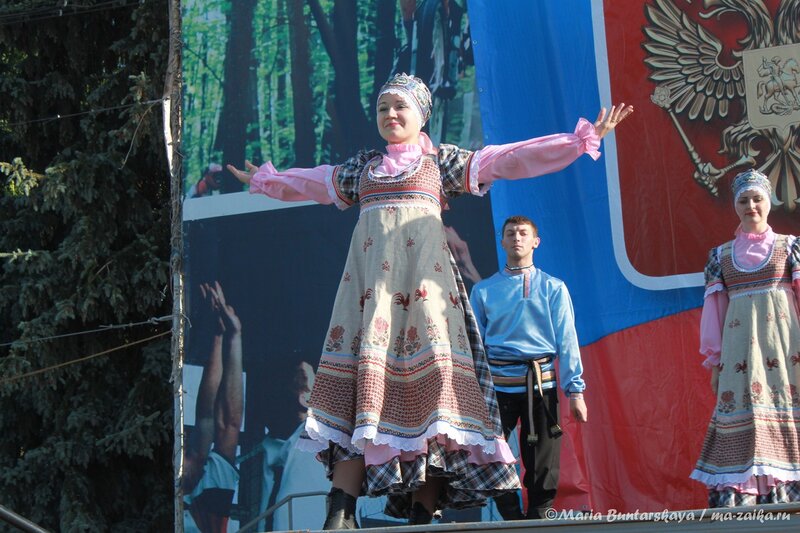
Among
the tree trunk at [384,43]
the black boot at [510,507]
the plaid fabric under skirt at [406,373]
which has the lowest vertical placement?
the black boot at [510,507]

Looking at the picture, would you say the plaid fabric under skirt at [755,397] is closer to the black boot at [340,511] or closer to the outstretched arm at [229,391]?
the black boot at [340,511]

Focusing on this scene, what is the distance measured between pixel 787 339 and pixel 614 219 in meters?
0.98

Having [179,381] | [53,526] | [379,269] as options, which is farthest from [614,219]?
Answer: [53,526]

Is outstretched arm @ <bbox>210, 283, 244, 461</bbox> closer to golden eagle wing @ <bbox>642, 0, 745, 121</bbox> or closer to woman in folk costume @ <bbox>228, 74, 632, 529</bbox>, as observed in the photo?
woman in folk costume @ <bbox>228, 74, 632, 529</bbox>

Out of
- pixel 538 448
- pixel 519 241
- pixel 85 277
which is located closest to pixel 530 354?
pixel 538 448

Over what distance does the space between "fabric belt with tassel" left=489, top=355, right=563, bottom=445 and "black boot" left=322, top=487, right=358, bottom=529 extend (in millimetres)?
899

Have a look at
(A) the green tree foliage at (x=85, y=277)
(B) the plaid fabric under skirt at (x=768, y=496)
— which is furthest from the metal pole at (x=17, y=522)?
(A) the green tree foliage at (x=85, y=277)

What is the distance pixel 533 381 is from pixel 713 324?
33.6 inches

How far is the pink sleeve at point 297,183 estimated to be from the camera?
409 cm

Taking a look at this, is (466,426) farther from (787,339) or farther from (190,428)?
(190,428)

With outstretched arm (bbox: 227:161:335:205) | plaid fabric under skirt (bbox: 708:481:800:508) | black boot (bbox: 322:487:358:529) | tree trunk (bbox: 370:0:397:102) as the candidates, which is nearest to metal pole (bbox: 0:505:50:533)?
black boot (bbox: 322:487:358:529)

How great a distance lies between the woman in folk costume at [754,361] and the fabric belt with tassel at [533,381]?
2.24 feet

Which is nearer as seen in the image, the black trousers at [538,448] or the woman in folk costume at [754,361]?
the black trousers at [538,448]

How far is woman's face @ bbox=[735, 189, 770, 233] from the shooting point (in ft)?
14.9
